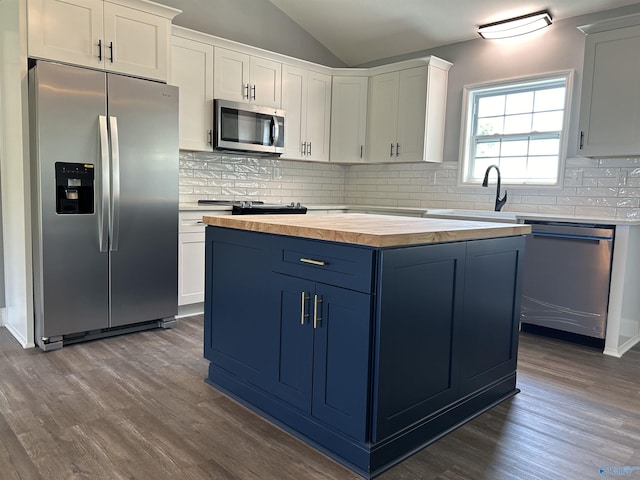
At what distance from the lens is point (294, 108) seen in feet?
16.3

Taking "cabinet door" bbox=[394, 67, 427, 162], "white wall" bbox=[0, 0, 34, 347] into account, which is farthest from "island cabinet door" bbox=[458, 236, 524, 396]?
"white wall" bbox=[0, 0, 34, 347]

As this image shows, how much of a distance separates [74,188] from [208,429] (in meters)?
1.88

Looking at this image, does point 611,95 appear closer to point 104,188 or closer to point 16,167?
point 104,188

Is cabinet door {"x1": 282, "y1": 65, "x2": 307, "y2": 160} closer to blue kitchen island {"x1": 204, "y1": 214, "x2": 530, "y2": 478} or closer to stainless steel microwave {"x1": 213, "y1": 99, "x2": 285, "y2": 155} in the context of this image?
stainless steel microwave {"x1": 213, "y1": 99, "x2": 285, "y2": 155}

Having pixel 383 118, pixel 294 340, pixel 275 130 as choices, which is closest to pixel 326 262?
pixel 294 340

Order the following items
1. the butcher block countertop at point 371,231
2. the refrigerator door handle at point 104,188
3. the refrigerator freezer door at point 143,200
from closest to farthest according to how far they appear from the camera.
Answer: the butcher block countertop at point 371,231 < the refrigerator door handle at point 104,188 < the refrigerator freezer door at point 143,200

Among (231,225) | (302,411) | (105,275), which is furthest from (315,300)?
(105,275)

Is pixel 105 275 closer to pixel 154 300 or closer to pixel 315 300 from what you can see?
pixel 154 300

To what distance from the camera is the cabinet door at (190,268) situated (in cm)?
388

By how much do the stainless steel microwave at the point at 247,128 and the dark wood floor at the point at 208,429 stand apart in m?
2.10

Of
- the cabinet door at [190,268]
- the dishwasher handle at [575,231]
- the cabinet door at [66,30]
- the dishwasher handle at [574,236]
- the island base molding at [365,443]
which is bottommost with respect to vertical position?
the island base molding at [365,443]

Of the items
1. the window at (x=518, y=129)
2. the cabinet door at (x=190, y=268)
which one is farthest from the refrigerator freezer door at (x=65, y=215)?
the window at (x=518, y=129)

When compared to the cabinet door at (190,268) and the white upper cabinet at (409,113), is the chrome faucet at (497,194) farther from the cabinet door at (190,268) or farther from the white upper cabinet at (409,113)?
the cabinet door at (190,268)

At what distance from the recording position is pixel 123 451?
194cm
